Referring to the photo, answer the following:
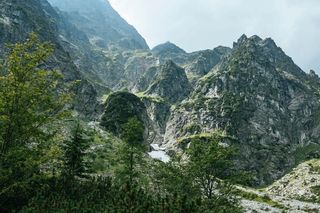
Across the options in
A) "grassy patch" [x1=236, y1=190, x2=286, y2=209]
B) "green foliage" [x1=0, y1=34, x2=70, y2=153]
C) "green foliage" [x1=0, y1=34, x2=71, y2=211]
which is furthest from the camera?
"grassy patch" [x1=236, y1=190, x2=286, y2=209]

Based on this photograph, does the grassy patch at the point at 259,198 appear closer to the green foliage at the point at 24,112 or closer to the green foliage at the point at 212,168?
the green foliage at the point at 212,168

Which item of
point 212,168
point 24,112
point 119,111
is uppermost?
point 119,111

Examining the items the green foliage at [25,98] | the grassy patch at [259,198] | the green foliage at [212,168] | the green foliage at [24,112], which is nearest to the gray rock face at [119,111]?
the grassy patch at [259,198]

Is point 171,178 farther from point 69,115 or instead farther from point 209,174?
point 69,115

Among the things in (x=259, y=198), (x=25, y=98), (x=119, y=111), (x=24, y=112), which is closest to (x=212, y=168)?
(x=24, y=112)

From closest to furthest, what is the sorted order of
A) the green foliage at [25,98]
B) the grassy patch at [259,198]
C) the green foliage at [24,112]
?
1. the green foliage at [24,112]
2. the green foliage at [25,98]
3. the grassy patch at [259,198]

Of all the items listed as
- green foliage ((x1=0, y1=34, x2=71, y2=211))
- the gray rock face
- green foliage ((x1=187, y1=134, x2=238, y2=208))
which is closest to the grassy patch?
the gray rock face

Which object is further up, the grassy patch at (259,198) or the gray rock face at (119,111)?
the gray rock face at (119,111)

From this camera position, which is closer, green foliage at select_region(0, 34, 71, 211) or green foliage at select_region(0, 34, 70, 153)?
green foliage at select_region(0, 34, 71, 211)

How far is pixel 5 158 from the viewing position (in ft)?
92.0

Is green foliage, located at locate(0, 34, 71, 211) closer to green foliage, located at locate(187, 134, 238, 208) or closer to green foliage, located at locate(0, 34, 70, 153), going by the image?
green foliage, located at locate(0, 34, 70, 153)

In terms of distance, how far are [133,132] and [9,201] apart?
36.0m

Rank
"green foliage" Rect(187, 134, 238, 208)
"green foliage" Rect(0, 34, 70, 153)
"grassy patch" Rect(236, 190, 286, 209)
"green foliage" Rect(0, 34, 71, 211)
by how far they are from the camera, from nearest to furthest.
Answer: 1. "green foliage" Rect(0, 34, 71, 211)
2. "green foliage" Rect(0, 34, 70, 153)
3. "green foliage" Rect(187, 134, 238, 208)
4. "grassy patch" Rect(236, 190, 286, 209)

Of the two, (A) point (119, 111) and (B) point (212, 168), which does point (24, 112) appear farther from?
(A) point (119, 111)
